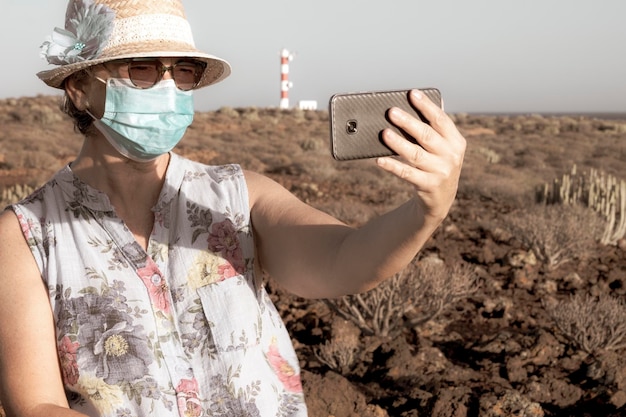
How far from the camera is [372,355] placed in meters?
4.75

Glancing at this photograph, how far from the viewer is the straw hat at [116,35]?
190 centimetres

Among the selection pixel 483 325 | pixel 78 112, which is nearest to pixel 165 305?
pixel 78 112

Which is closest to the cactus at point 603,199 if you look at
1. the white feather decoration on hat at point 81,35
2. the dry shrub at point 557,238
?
the dry shrub at point 557,238

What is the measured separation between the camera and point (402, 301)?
205 inches

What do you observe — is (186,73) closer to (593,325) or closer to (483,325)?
(593,325)

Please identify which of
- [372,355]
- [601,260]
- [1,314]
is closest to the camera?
[1,314]

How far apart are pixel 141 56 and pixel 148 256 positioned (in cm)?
52

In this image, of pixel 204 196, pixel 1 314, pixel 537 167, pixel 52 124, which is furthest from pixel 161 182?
pixel 52 124

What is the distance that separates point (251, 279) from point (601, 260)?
6.00 metres

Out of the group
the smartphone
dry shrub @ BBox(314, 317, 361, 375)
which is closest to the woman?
the smartphone

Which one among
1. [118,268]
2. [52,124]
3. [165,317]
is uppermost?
[118,268]

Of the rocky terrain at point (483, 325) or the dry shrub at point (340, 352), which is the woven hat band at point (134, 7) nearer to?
the rocky terrain at point (483, 325)

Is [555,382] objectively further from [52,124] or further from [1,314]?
[52,124]

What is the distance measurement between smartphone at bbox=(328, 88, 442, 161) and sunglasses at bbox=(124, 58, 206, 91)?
74 centimetres
